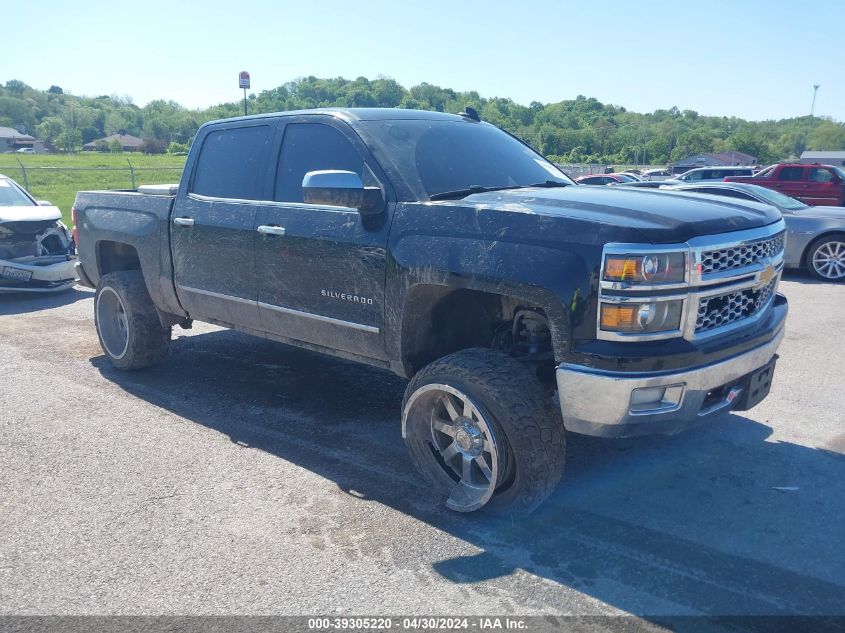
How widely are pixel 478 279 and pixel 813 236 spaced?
914 centimetres

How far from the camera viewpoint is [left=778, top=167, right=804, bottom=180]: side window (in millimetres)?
18906

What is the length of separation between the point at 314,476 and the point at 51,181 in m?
40.7

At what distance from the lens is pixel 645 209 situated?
3.44 metres

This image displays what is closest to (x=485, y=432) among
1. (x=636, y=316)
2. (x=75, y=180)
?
(x=636, y=316)

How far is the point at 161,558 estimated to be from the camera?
329cm

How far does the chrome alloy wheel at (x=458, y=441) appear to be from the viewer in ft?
11.6

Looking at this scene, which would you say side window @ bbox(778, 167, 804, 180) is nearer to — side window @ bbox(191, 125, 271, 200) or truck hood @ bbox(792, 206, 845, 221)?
truck hood @ bbox(792, 206, 845, 221)

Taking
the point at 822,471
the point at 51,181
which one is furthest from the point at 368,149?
the point at 51,181

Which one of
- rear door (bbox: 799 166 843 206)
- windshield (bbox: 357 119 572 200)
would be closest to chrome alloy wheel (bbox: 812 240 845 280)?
windshield (bbox: 357 119 572 200)

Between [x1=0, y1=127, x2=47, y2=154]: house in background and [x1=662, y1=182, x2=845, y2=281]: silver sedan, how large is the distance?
11229 cm

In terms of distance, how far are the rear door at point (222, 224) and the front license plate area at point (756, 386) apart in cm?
298

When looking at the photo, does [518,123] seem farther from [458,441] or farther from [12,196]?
[458,441]

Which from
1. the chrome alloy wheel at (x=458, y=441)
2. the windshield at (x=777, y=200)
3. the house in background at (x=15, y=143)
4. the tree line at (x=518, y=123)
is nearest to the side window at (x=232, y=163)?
the chrome alloy wheel at (x=458, y=441)

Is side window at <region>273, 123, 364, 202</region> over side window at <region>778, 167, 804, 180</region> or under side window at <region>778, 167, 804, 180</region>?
over
